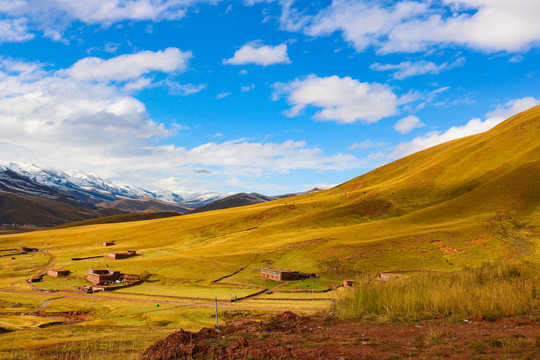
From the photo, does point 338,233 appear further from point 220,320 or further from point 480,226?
point 220,320

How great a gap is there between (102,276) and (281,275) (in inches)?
1598

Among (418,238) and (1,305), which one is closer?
(1,305)

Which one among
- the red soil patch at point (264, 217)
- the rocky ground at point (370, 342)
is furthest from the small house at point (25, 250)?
the rocky ground at point (370, 342)

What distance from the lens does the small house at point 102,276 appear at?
247ft

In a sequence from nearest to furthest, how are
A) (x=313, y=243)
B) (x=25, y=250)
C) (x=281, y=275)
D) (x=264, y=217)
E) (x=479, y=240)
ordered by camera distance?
(x=281, y=275) → (x=479, y=240) → (x=313, y=243) → (x=25, y=250) → (x=264, y=217)

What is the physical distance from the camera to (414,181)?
149m

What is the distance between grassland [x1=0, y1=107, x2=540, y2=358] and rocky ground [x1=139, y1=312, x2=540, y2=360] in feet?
66.5

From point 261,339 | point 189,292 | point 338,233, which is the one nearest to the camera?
point 261,339

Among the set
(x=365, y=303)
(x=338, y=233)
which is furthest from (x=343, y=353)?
(x=338, y=233)

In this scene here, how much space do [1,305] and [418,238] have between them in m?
88.3

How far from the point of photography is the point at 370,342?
543 inches

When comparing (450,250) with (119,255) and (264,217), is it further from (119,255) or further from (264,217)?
(119,255)

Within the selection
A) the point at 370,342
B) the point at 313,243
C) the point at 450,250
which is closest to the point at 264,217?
the point at 313,243

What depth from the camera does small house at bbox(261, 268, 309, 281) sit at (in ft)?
242
